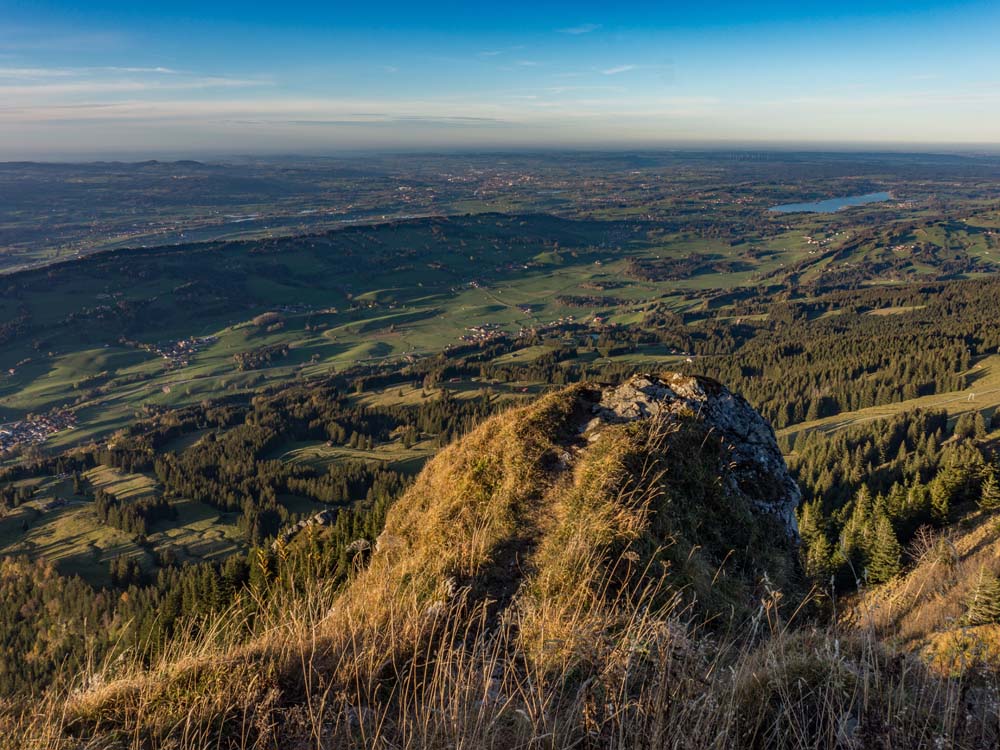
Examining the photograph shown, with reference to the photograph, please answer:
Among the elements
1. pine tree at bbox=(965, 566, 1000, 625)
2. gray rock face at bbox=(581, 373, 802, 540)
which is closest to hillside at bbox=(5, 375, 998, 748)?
gray rock face at bbox=(581, 373, 802, 540)

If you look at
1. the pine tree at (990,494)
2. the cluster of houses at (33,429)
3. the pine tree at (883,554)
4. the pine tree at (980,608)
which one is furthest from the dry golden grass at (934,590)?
the cluster of houses at (33,429)

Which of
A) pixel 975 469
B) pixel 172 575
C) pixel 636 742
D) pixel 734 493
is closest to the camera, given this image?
pixel 636 742

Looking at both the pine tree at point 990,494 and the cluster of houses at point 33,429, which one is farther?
the cluster of houses at point 33,429

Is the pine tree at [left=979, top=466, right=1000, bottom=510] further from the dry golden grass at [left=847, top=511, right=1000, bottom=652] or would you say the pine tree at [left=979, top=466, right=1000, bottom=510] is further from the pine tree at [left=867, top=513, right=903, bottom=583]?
the pine tree at [left=867, top=513, right=903, bottom=583]

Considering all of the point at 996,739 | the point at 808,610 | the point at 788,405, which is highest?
the point at 996,739

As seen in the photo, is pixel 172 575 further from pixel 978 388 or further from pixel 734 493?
pixel 978 388

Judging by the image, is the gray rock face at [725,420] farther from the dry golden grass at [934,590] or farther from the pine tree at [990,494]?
the pine tree at [990,494]

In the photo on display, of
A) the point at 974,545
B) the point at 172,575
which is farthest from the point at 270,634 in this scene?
the point at 172,575
